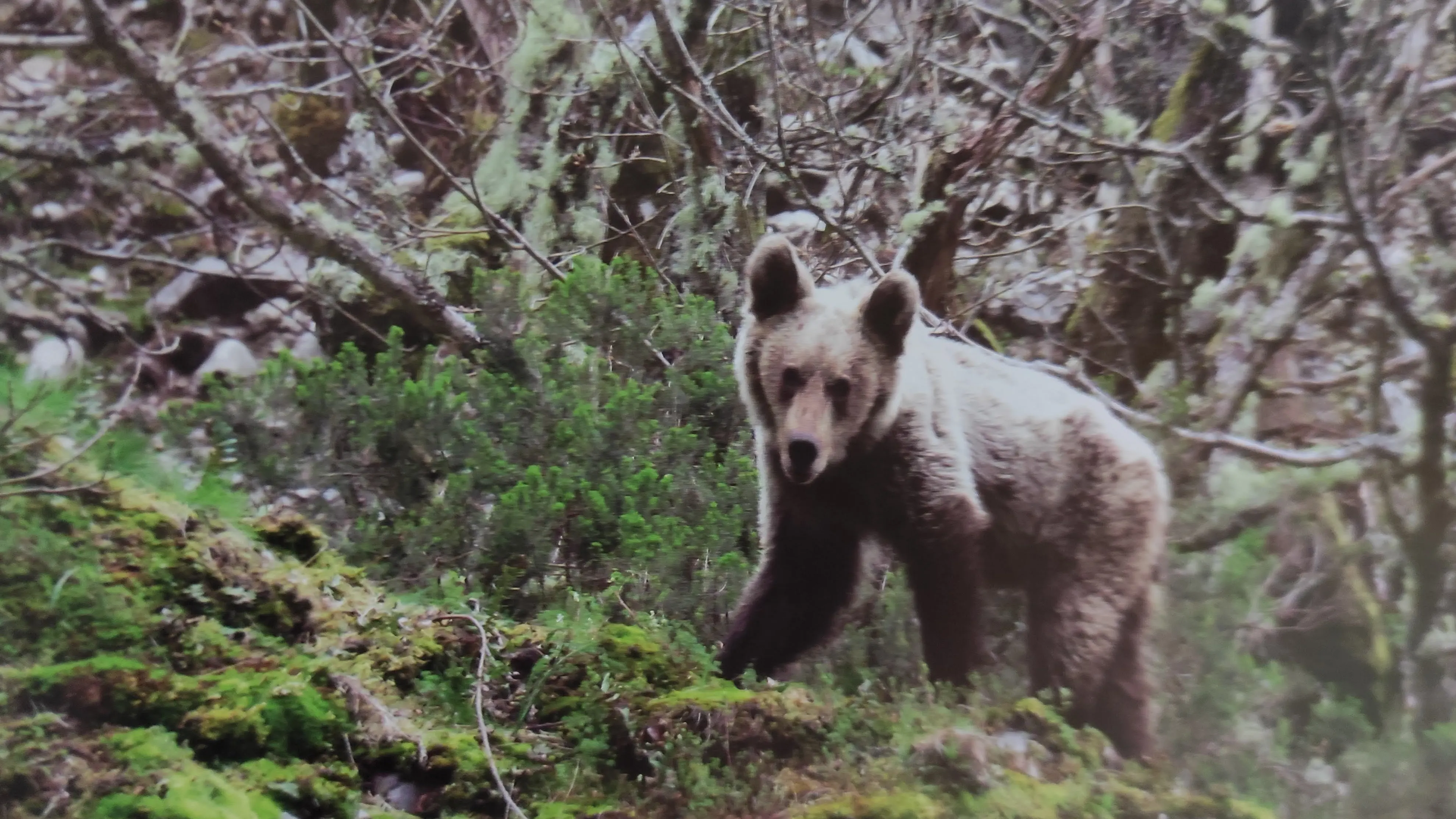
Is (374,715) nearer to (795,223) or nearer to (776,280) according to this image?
(776,280)

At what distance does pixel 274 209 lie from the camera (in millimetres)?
2174

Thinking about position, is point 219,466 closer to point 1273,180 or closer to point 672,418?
point 672,418

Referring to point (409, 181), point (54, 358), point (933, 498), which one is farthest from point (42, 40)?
point (933, 498)

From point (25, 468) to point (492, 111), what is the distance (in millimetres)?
1243

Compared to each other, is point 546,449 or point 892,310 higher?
point 892,310

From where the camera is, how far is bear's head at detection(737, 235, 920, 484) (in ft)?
5.99

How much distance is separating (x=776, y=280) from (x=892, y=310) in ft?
0.78

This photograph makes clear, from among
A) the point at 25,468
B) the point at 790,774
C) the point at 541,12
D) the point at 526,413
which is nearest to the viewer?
the point at 790,774

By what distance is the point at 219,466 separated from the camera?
2027mm

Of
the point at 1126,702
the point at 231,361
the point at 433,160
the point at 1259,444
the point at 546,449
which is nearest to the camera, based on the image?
the point at 1126,702

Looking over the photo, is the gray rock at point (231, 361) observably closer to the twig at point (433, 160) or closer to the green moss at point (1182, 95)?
the twig at point (433, 160)

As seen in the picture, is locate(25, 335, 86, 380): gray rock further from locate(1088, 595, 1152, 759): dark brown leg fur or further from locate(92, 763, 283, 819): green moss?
locate(1088, 595, 1152, 759): dark brown leg fur

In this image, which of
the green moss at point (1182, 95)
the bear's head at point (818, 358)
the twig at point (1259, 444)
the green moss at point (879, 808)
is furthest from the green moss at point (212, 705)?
the green moss at point (1182, 95)

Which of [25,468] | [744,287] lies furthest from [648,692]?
[25,468]
